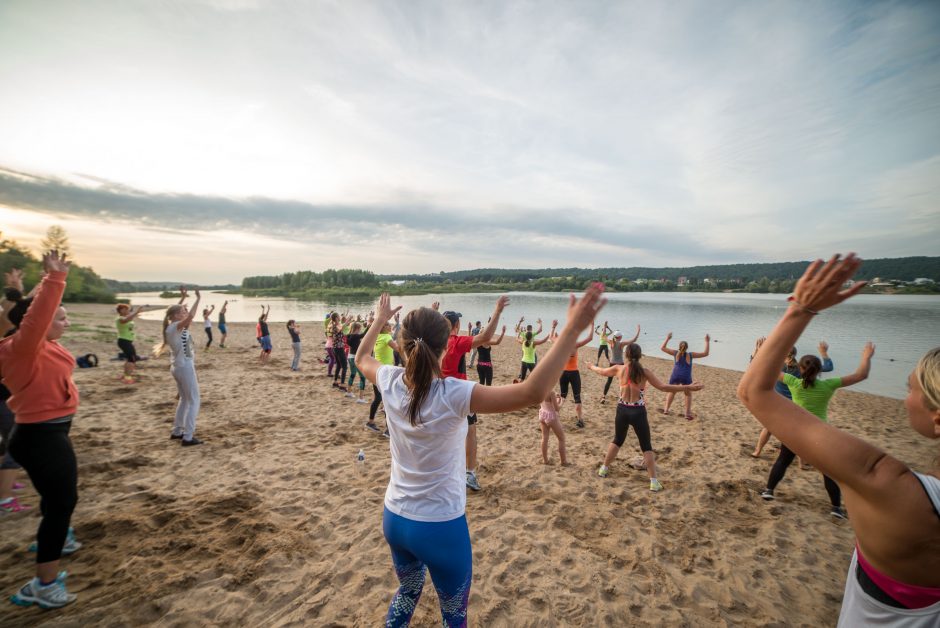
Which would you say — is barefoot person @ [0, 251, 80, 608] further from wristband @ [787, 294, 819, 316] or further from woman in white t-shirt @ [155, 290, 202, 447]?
wristband @ [787, 294, 819, 316]

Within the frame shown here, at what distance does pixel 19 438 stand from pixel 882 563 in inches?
214

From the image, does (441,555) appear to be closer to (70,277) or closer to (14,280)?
(14,280)

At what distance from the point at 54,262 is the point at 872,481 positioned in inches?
189

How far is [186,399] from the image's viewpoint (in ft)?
21.5

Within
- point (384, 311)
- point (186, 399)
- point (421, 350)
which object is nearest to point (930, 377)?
point (421, 350)

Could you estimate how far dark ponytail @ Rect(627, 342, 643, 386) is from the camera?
18.4 feet

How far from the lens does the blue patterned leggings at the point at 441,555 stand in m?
1.99

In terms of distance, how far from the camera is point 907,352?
1014 inches

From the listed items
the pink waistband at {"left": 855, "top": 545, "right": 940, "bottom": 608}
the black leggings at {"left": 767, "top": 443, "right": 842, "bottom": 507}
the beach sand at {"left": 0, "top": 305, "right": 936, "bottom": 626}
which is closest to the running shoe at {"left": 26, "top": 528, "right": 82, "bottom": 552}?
the beach sand at {"left": 0, "top": 305, "right": 936, "bottom": 626}

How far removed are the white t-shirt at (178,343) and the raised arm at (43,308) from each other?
352 cm

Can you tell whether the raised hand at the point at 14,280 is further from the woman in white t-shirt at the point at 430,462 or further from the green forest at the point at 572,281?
the green forest at the point at 572,281

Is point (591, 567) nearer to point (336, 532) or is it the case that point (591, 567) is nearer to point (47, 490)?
point (336, 532)

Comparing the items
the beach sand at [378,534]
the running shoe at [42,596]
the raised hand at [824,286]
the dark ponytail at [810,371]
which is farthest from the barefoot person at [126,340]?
the dark ponytail at [810,371]

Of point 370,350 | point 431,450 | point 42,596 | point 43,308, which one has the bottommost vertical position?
point 42,596
